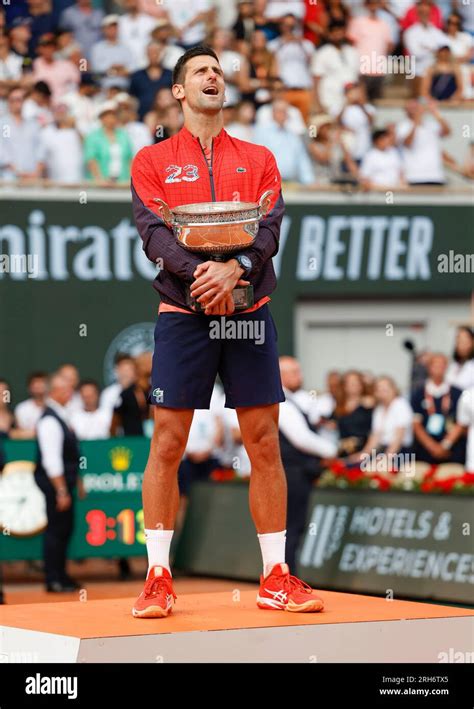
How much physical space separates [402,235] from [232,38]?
3.13m

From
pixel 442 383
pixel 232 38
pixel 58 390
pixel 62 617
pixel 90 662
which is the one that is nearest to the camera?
pixel 90 662

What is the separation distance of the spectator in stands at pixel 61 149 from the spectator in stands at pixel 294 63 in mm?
2702

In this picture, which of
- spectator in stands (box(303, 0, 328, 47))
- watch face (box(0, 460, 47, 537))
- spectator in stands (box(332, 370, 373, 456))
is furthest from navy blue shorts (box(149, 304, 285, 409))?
spectator in stands (box(303, 0, 328, 47))

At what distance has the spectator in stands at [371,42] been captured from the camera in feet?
57.4

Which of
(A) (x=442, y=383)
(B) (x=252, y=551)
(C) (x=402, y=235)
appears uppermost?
(C) (x=402, y=235)

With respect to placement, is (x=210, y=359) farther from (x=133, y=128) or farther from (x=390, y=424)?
(x=133, y=128)

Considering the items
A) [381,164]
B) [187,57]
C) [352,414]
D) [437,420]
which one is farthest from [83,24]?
[187,57]

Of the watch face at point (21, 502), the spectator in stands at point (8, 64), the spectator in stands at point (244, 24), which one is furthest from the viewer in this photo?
the spectator in stands at point (244, 24)

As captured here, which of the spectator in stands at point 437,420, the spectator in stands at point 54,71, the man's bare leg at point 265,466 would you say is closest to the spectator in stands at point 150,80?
the spectator in stands at point 54,71

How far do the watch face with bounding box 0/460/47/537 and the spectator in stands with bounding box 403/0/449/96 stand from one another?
7505mm

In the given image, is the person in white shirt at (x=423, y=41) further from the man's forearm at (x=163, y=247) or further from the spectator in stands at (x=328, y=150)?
the man's forearm at (x=163, y=247)

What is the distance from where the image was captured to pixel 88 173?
16.0m

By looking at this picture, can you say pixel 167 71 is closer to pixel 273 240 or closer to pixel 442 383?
pixel 442 383
